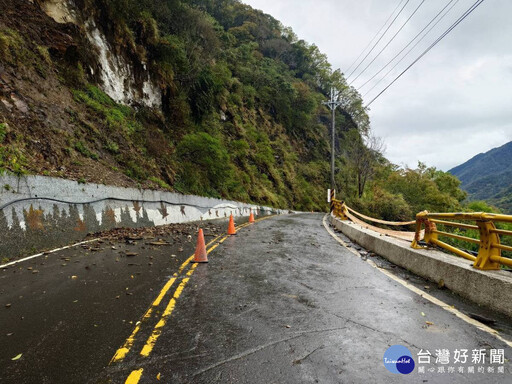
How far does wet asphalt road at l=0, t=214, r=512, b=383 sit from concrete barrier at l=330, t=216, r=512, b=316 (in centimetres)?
77

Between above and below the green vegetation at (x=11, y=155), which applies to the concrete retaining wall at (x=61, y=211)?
below

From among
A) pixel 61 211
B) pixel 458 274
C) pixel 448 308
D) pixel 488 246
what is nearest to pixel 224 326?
pixel 448 308

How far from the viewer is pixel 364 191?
126 feet

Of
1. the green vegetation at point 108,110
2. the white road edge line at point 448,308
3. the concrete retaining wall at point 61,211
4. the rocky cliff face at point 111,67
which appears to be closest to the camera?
the white road edge line at point 448,308

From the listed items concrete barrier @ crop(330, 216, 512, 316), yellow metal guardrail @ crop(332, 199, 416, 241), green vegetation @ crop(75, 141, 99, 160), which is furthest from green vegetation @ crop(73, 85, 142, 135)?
concrete barrier @ crop(330, 216, 512, 316)

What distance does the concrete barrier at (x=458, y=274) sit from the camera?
4.35 m

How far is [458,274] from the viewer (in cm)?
520

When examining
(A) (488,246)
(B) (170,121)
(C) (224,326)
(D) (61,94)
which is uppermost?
(B) (170,121)

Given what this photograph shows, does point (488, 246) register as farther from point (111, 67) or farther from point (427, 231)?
point (111, 67)

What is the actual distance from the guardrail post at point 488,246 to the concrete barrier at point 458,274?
130 mm

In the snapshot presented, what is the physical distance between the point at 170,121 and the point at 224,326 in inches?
821

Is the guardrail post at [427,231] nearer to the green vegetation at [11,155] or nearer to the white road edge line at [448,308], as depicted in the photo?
the white road edge line at [448,308]

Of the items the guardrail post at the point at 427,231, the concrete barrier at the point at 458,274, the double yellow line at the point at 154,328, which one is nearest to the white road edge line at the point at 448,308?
the concrete barrier at the point at 458,274

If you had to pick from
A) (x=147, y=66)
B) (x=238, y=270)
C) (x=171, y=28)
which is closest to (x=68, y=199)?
(x=238, y=270)
